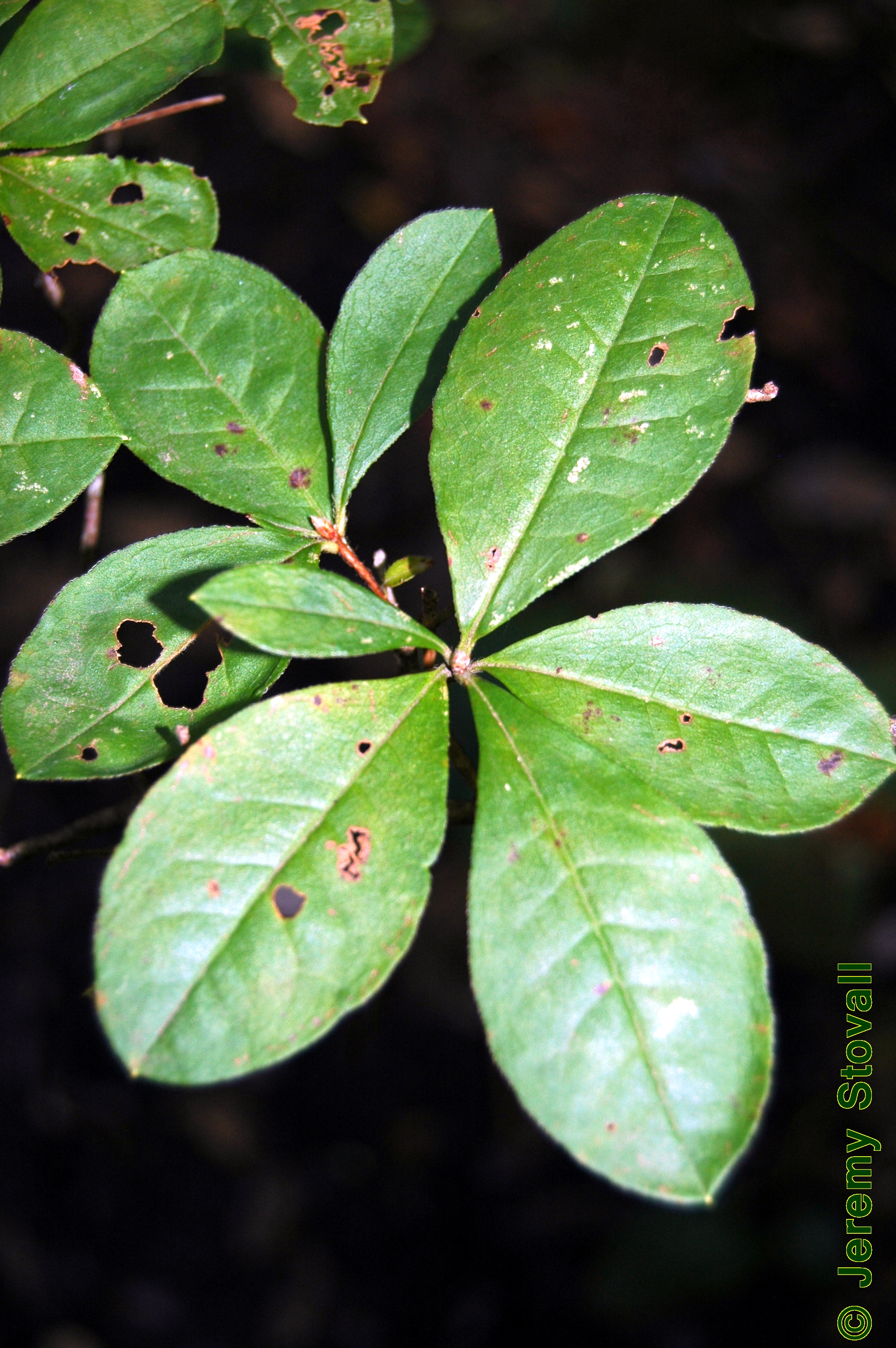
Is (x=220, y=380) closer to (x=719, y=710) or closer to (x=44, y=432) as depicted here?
(x=44, y=432)

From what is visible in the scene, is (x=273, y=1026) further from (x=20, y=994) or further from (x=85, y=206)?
(x=20, y=994)

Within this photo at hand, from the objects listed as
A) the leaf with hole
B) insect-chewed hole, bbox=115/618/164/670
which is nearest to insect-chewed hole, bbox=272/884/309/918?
insect-chewed hole, bbox=115/618/164/670

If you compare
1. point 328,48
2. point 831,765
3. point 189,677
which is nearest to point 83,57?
point 328,48

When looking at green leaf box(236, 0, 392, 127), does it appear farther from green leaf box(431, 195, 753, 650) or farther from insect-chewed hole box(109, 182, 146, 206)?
green leaf box(431, 195, 753, 650)

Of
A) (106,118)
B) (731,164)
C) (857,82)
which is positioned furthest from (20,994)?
(857,82)
